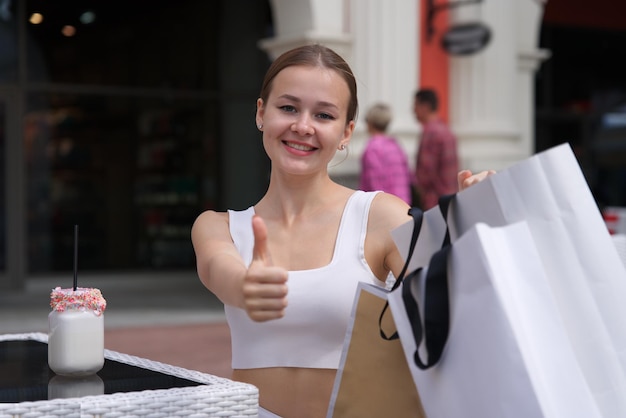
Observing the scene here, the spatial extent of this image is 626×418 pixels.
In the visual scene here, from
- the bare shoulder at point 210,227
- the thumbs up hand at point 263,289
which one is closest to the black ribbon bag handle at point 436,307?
the thumbs up hand at point 263,289

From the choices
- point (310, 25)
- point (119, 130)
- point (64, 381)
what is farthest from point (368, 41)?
point (64, 381)

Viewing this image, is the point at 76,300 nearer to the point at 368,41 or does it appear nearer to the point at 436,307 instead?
the point at 436,307

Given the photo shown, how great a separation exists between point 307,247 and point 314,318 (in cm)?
15

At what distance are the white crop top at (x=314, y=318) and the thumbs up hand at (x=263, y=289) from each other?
1.43ft

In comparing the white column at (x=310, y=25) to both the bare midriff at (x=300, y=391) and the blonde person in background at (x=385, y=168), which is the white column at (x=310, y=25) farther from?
the bare midriff at (x=300, y=391)

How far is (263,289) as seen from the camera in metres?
1.44

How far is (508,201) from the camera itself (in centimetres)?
151

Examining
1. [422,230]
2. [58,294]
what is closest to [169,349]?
[58,294]

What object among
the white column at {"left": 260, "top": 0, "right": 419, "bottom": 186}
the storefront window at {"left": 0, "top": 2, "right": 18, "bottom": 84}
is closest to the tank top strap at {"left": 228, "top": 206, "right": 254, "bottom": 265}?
the white column at {"left": 260, "top": 0, "right": 419, "bottom": 186}

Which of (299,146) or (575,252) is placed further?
(299,146)

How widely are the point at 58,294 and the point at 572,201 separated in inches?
39.1

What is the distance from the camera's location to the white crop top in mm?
1892

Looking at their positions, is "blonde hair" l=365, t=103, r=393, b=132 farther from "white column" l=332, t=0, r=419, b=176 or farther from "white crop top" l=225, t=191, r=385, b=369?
"white crop top" l=225, t=191, r=385, b=369

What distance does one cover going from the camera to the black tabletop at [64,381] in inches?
67.4
